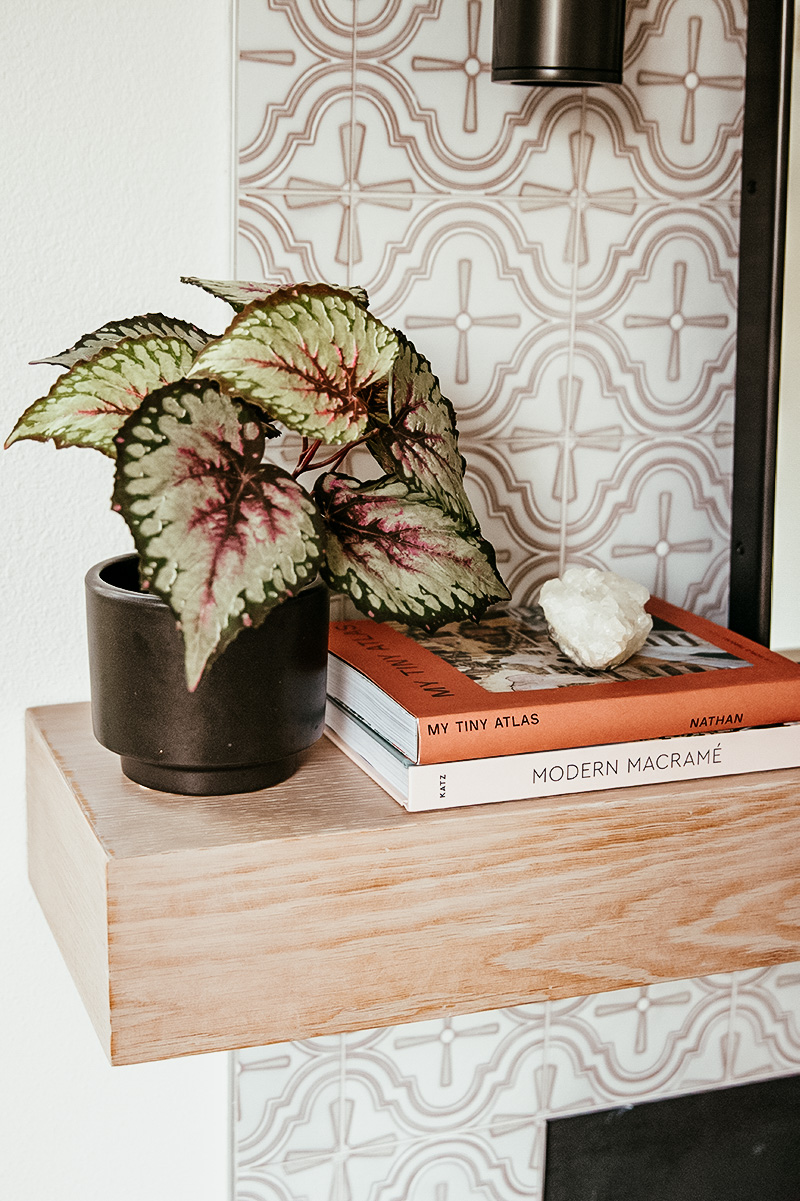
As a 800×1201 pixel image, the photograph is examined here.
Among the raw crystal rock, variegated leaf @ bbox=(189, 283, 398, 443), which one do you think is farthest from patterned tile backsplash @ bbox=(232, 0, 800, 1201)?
variegated leaf @ bbox=(189, 283, 398, 443)

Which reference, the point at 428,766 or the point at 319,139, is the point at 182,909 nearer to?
the point at 428,766

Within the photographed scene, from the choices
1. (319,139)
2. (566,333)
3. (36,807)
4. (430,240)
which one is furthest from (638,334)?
(36,807)

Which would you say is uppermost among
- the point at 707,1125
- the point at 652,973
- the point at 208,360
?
the point at 208,360

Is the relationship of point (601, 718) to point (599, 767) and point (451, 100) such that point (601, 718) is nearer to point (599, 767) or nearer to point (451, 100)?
point (599, 767)

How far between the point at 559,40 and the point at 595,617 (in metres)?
0.41

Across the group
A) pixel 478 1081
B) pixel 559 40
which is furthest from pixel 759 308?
pixel 478 1081

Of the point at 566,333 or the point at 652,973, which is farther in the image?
Answer: the point at 566,333

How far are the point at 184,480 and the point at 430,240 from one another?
422mm

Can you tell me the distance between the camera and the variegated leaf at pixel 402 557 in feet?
2.29

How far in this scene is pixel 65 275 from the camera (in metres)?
0.85

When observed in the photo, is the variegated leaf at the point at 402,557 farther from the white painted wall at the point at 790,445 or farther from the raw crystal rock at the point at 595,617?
the white painted wall at the point at 790,445

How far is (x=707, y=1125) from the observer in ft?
3.85

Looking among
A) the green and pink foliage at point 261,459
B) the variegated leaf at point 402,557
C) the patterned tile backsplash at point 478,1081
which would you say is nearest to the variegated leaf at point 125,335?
the green and pink foliage at point 261,459

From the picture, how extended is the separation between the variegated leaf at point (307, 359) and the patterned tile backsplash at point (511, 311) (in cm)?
28
